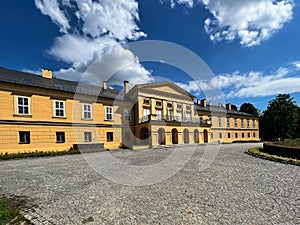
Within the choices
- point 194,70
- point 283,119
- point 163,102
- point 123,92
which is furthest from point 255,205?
point 283,119

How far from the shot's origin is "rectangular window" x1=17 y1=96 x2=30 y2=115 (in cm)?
1600

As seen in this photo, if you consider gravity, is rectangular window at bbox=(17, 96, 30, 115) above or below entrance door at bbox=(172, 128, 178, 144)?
above

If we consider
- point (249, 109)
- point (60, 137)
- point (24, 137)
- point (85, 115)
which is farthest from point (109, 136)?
point (249, 109)

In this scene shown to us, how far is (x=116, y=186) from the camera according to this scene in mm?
5934

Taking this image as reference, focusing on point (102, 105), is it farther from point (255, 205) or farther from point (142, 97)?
point (255, 205)

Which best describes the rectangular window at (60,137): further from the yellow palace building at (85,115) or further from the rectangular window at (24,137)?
the rectangular window at (24,137)

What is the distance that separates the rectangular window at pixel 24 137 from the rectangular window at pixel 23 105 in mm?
1967

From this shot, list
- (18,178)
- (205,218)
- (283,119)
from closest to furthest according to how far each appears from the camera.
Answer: (205,218), (18,178), (283,119)

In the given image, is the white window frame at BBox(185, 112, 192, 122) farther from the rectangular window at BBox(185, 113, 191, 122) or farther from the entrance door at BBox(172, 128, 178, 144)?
the entrance door at BBox(172, 128, 178, 144)

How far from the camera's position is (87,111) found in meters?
20.5

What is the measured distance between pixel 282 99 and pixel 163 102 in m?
39.1

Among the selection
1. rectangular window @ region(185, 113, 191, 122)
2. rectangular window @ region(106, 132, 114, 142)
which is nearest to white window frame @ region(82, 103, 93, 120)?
rectangular window @ region(106, 132, 114, 142)

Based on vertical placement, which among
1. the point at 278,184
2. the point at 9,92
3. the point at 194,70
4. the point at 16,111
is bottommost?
the point at 278,184

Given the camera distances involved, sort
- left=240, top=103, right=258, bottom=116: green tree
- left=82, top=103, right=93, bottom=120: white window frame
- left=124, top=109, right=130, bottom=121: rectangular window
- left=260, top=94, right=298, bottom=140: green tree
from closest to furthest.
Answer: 1. left=82, top=103, right=93, bottom=120: white window frame
2. left=124, top=109, right=130, bottom=121: rectangular window
3. left=260, top=94, right=298, bottom=140: green tree
4. left=240, top=103, right=258, bottom=116: green tree
